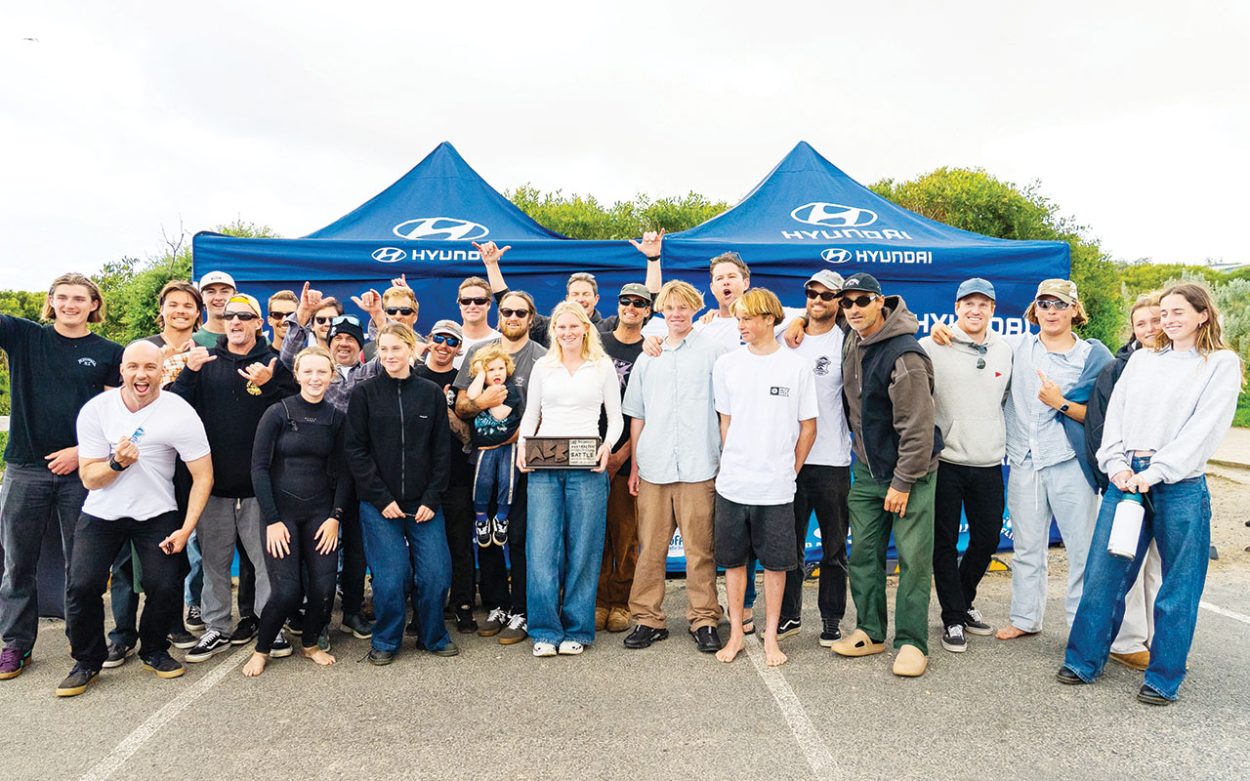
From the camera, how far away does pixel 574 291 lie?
4.84 metres

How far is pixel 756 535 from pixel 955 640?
1.32m

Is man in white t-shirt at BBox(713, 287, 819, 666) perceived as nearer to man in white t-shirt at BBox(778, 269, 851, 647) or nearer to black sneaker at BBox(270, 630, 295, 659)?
man in white t-shirt at BBox(778, 269, 851, 647)

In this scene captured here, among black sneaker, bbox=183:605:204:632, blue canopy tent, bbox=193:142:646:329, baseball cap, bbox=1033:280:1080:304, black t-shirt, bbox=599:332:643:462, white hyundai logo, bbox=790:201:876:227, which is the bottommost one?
black sneaker, bbox=183:605:204:632

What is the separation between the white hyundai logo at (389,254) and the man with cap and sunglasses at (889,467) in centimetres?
355

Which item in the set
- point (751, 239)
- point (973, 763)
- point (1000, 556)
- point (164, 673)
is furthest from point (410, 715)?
point (1000, 556)

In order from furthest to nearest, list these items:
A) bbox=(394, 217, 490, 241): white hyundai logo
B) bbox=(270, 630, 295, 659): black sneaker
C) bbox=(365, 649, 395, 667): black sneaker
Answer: bbox=(394, 217, 490, 241): white hyundai logo → bbox=(270, 630, 295, 659): black sneaker → bbox=(365, 649, 395, 667): black sneaker

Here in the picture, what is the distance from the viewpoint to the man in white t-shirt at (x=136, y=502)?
3711 millimetres

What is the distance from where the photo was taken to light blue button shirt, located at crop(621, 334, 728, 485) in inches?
165

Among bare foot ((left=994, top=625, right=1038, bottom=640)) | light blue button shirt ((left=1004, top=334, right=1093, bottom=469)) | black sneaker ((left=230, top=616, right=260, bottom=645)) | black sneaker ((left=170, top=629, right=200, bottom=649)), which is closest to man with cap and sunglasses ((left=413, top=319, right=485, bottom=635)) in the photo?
black sneaker ((left=230, top=616, right=260, bottom=645))

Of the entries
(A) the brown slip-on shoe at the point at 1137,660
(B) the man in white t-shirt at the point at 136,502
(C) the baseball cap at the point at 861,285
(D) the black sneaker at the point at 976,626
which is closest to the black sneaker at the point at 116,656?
(B) the man in white t-shirt at the point at 136,502

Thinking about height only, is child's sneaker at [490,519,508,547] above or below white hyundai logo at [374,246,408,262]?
below

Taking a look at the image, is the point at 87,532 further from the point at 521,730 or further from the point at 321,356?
the point at 521,730

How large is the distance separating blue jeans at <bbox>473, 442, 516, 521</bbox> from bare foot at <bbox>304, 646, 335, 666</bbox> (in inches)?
42.4

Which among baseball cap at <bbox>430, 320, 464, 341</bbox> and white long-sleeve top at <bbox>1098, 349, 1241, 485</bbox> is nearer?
white long-sleeve top at <bbox>1098, 349, 1241, 485</bbox>
